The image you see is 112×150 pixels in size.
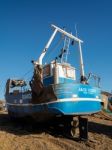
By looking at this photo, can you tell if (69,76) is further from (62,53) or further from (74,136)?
(74,136)

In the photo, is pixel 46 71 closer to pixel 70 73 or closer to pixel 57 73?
pixel 57 73

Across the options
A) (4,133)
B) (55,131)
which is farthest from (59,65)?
(4,133)

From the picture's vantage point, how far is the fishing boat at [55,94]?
1314 centimetres

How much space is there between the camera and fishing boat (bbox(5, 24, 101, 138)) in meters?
13.1

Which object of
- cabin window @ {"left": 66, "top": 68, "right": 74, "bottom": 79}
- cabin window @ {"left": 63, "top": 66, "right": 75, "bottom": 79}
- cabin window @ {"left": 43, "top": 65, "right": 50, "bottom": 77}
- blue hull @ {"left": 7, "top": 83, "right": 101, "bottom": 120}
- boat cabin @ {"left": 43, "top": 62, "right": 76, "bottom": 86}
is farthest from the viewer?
cabin window @ {"left": 66, "top": 68, "right": 74, "bottom": 79}

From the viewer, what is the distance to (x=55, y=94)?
1310 cm

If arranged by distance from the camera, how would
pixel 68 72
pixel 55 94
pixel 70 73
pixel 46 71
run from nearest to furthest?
pixel 55 94, pixel 46 71, pixel 68 72, pixel 70 73

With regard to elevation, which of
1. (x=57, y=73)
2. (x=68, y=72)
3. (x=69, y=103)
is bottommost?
(x=69, y=103)

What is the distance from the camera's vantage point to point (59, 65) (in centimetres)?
1541

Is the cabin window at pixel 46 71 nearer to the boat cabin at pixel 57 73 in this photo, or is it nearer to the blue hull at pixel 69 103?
the boat cabin at pixel 57 73

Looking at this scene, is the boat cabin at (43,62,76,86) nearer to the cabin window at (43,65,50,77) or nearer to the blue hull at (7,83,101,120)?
the cabin window at (43,65,50,77)

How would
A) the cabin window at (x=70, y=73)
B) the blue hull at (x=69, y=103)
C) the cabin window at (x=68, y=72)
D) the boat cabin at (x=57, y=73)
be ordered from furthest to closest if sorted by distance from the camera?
the cabin window at (x=70, y=73) → the cabin window at (x=68, y=72) → the boat cabin at (x=57, y=73) → the blue hull at (x=69, y=103)

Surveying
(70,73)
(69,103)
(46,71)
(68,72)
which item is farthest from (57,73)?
(69,103)

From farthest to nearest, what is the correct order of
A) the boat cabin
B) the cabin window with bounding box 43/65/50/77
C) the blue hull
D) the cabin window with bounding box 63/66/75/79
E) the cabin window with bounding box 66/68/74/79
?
the cabin window with bounding box 66/68/74/79
the cabin window with bounding box 63/66/75/79
the cabin window with bounding box 43/65/50/77
the boat cabin
the blue hull
